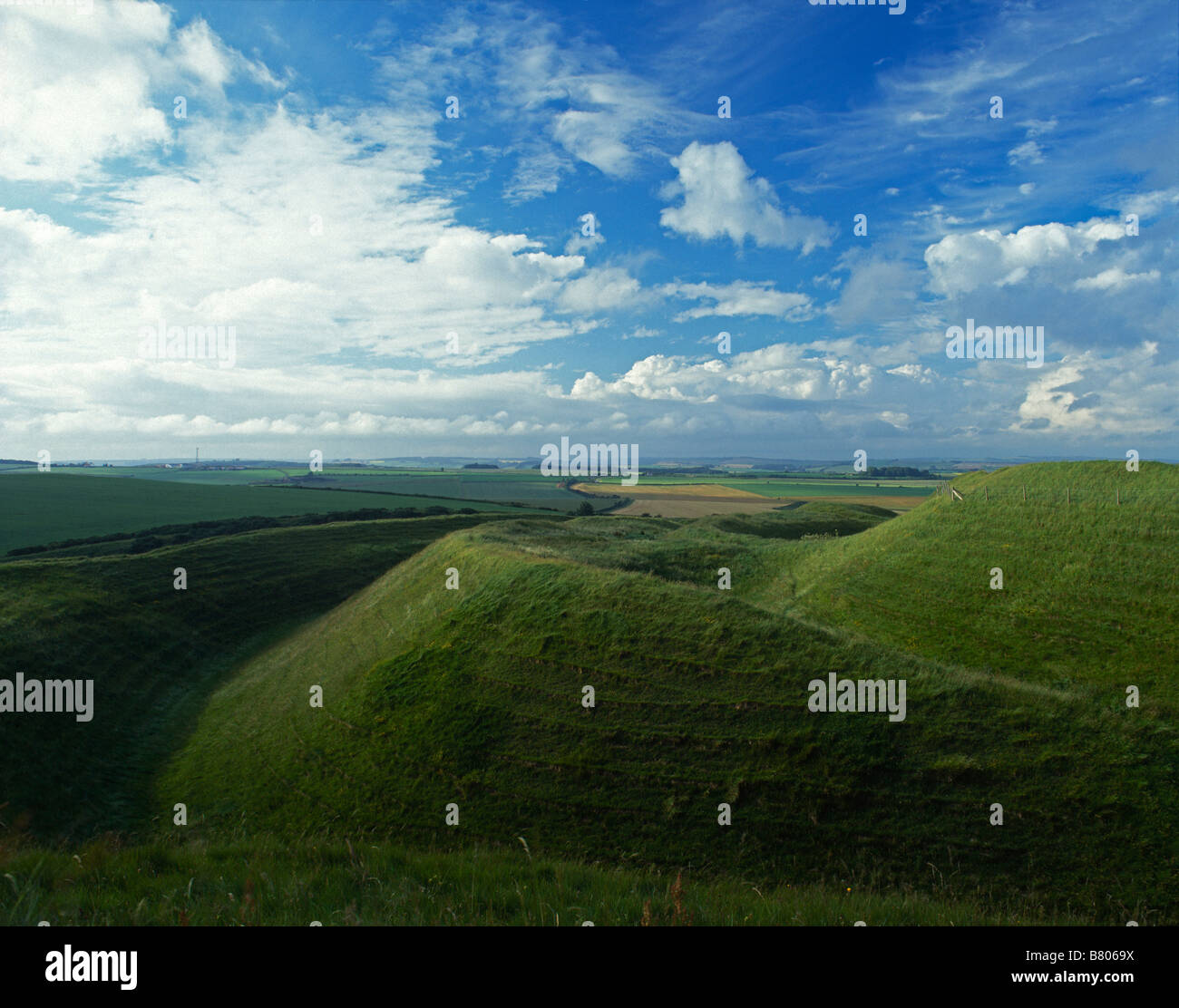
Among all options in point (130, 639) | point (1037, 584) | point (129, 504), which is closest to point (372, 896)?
point (1037, 584)

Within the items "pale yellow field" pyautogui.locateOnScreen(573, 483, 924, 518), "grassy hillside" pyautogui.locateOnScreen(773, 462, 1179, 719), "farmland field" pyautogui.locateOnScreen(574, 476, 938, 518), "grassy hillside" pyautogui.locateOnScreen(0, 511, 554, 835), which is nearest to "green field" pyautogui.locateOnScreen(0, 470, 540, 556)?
"pale yellow field" pyautogui.locateOnScreen(573, 483, 924, 518)

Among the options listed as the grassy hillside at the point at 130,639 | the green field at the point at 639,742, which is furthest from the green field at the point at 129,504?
the green field at the point at 639,742

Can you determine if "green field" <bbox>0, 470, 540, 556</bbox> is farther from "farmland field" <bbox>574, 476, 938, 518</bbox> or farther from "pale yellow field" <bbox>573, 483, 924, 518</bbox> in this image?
"farmland field" <bbox>574, 476, 938, 518</bbox>

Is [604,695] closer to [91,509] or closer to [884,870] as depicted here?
[884,870]

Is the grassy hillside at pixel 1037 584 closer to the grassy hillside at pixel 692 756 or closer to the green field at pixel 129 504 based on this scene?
the grassy hillside at pixel 692 756

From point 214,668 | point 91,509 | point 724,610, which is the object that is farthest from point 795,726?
point 91,509
